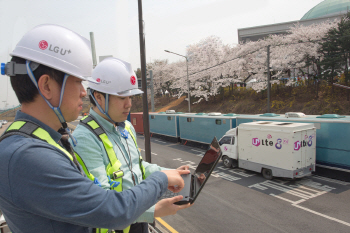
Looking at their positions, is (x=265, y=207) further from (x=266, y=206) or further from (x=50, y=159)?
(x=50, y=159)

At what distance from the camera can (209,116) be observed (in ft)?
51.0

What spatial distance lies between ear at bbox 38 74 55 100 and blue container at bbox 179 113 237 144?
520 inches

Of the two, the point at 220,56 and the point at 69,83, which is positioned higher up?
the point at 220,56

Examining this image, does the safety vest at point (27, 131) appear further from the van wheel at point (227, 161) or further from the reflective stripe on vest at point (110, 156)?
the van wheel at point (227, 161)

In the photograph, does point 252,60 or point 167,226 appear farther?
point 252,60

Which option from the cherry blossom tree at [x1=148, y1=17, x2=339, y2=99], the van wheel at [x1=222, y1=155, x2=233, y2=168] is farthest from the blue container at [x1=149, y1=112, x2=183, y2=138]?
the cherry blossom tree at [x1=148, y1=17, x2=339, y2=99]

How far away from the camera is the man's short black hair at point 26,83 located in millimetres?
1148

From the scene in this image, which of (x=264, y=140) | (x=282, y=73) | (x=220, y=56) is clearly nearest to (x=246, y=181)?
(x=264, y=140)

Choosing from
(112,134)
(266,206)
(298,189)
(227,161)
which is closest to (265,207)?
(266,206)

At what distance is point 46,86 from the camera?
117cm

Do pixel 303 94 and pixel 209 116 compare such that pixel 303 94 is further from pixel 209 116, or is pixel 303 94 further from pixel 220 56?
pixel 209 116

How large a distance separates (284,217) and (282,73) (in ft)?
82.0

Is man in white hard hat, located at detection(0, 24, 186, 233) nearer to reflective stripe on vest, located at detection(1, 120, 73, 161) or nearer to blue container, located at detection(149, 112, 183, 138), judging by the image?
reflective stripe on vest, located at detection(1, 120, 73, 161)

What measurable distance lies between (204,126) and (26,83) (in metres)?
15.3
